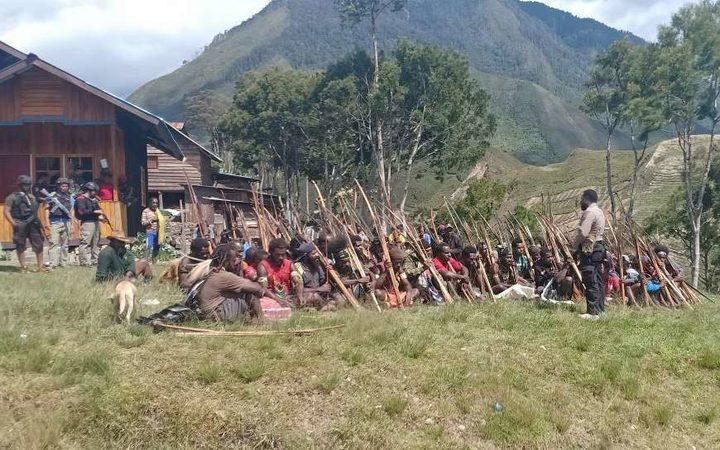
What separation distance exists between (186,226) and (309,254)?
316 inches

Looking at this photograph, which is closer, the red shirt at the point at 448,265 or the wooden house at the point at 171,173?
the red shirt at the point at 448,265

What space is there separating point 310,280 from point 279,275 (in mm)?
508

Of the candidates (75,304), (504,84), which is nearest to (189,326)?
(75,304)

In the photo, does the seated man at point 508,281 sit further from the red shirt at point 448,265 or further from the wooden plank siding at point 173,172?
the wooden plank siding at point 173,172

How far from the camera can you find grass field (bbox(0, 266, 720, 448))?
17.4ft

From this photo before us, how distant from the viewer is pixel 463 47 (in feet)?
454

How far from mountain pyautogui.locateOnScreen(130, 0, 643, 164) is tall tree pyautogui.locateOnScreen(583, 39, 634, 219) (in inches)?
2571

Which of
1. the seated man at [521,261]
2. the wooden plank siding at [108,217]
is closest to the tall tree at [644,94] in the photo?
the seated man at [521,261]

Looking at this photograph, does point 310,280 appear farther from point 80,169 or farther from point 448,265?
point 80,169

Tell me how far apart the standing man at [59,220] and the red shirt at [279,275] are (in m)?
4.81

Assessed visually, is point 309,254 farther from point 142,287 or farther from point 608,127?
point 608,127

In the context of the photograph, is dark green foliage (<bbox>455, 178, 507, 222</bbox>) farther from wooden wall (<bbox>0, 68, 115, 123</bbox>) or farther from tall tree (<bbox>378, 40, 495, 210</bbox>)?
wooden wall (<bbox>0, 68, 115, 123</bbox>)

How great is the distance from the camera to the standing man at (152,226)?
13055 millimetres

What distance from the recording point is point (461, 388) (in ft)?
19.9
